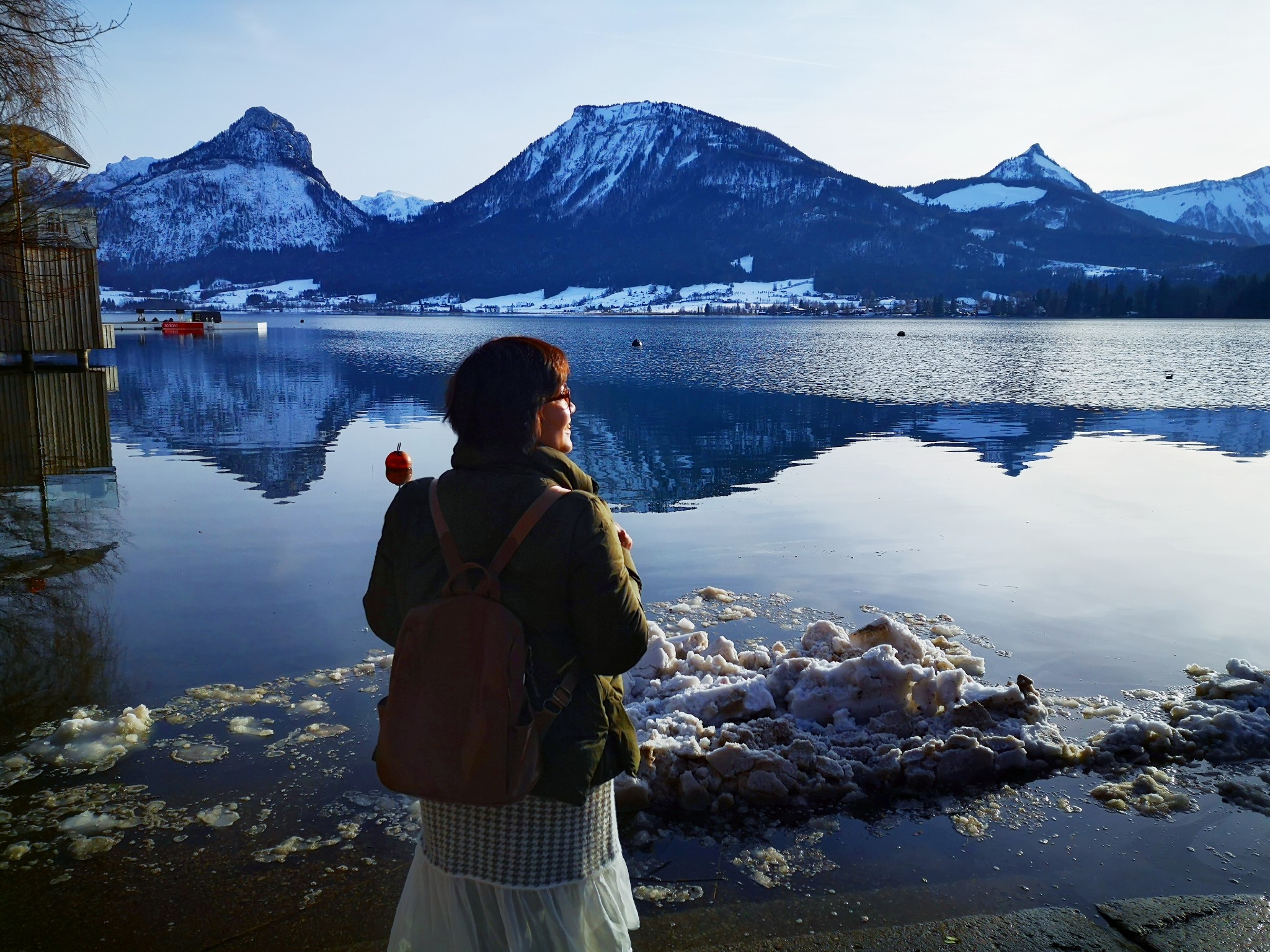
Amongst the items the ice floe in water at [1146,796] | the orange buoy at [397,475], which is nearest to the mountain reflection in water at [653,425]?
the orange buoy at [397,475]

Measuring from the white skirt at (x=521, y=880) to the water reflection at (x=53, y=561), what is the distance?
4604 millimetres

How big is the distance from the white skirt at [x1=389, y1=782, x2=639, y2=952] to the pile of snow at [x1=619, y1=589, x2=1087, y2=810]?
91.7 inches

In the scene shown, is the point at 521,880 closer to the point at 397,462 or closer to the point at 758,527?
the point at 758,527

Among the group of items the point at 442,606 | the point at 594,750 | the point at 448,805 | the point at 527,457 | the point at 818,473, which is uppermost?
the point at 527,457

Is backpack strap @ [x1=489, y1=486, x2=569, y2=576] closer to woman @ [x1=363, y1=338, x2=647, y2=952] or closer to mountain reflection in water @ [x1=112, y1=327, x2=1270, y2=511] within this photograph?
woman @ [x1=363, y1=338, x2=647, y2=952]

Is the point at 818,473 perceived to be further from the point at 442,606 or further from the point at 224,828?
the point at 442,606

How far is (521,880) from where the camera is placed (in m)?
2.99

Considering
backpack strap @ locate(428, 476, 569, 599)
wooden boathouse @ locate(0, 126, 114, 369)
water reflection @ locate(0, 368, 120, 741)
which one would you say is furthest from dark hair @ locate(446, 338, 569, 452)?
wooden boathouse @ locate(0, 126, 114, 369)

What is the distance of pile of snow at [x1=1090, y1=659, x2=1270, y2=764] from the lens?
6125 mm

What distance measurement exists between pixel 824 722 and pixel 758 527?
716cm

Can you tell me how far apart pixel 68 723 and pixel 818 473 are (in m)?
14.4

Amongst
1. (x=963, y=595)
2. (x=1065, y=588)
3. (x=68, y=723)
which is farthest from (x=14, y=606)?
(x=1065, y=588)

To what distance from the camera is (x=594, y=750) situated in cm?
291

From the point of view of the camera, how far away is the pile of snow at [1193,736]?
612 cm
